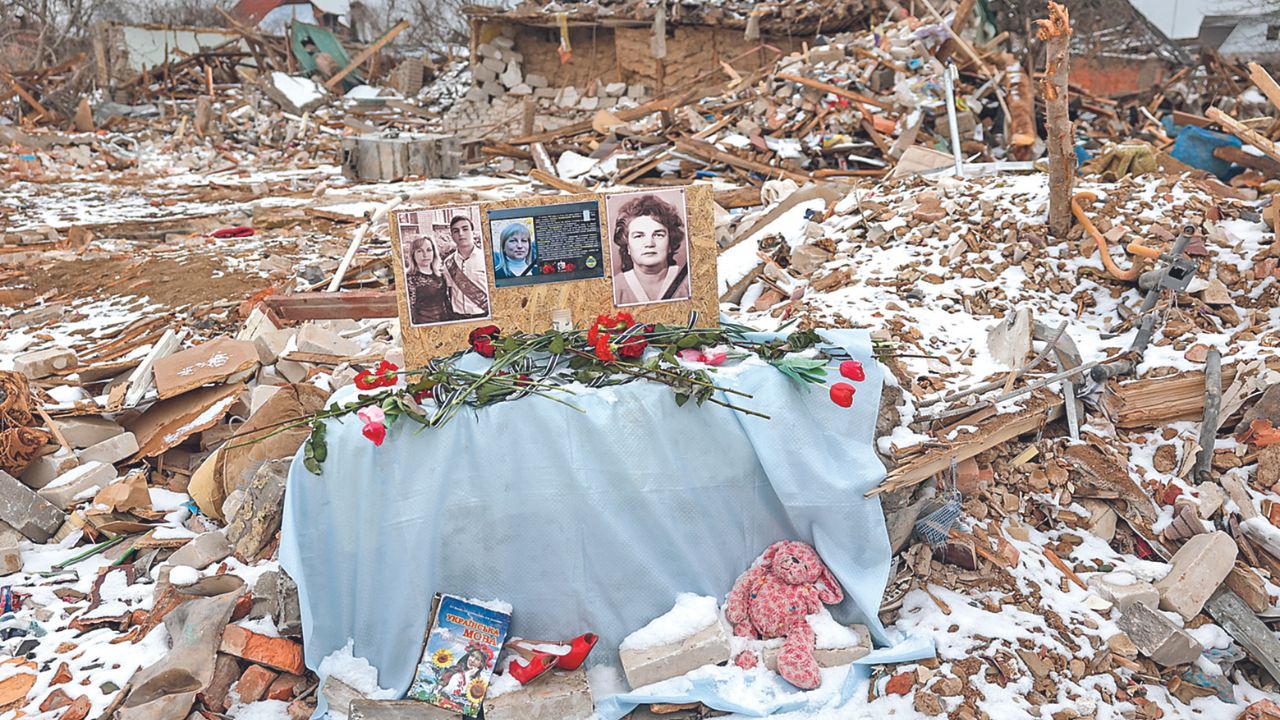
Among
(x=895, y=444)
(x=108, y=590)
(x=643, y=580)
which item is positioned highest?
(x=895, y=444)

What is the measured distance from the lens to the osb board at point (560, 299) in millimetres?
3820

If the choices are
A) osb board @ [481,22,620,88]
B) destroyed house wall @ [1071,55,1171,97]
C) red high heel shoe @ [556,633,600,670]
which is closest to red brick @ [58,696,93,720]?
red high heel shoe @ [556,633,600,670]

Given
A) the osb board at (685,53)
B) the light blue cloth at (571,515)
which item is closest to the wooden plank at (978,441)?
the light blue cloth at (571,515)

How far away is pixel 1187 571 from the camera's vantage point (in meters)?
3.29

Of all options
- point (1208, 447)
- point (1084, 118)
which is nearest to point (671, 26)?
point (1084, 118)

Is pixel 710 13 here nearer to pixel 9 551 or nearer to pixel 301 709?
pixel 9 551

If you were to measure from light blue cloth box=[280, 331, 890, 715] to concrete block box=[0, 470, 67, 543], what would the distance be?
5.75 ft

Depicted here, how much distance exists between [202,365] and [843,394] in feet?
11.7

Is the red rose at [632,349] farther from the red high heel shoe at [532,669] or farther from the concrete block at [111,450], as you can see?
the concrete block at [111,450]

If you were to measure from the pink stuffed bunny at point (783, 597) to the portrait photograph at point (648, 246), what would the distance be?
132 centimetres

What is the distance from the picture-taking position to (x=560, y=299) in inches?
155

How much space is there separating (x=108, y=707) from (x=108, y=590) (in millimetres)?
825

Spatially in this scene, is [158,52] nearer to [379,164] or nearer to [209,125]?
[209,125]

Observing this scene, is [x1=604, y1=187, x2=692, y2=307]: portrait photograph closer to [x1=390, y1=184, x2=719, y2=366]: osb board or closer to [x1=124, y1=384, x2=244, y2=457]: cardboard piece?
[x1=390, y1=184, x2=719, y2=366]: osb board
